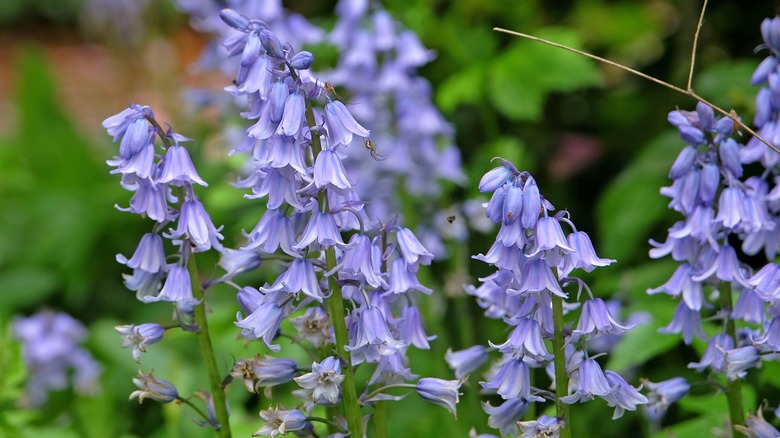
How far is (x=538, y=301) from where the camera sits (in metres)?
1.80

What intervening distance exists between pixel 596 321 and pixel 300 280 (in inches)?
22.7

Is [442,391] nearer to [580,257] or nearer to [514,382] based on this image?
[514,382]

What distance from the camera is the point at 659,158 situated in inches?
148

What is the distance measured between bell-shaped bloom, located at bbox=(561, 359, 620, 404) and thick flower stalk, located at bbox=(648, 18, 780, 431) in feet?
1.14

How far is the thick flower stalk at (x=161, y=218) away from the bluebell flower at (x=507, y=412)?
605 millimetres

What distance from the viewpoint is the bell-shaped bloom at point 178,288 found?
193 centimetres

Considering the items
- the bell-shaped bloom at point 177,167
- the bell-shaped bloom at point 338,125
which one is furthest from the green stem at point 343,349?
the bell-shaped bloom at point 177,167

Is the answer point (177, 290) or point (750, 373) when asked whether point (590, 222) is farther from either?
point (177, 290)

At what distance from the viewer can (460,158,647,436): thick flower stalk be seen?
67.8 inches

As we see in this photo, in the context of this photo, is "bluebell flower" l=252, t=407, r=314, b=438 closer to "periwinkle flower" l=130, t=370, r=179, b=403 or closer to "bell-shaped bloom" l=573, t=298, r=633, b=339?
"periwinkle flower" l=130, t=370, r=179, b=403

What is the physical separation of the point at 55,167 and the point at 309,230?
4990 millimetres

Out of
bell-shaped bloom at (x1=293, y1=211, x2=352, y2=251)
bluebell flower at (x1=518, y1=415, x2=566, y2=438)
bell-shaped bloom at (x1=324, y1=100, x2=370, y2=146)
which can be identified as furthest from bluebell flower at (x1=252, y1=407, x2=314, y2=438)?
bell-shaped bloom at (x1=324, y1=100, x2=370, y2=146)


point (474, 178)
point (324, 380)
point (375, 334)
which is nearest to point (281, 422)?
point (324, 380)

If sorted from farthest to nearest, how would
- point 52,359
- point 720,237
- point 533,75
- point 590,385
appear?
point 52,359, point 533,75, point 720,237, point 590,385
